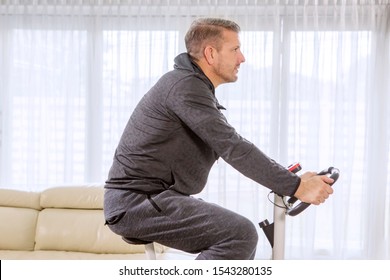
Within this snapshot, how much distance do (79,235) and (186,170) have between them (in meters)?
1.93

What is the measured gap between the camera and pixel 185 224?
1.70m

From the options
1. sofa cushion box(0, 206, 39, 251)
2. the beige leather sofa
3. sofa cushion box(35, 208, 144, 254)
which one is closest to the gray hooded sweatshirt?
the beige leather sofa

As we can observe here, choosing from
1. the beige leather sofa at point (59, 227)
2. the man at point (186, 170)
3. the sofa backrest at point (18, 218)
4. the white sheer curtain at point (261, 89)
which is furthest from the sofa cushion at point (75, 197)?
the man at point (186, 170)

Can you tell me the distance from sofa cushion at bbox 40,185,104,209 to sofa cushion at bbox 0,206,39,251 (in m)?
0.14

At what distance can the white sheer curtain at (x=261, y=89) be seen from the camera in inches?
166

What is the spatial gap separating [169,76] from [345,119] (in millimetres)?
2685

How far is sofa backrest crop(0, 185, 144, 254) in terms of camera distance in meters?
3.50

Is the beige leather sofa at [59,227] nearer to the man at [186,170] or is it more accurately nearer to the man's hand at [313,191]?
the man at [186,170]

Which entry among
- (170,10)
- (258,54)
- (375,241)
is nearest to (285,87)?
(258,54)

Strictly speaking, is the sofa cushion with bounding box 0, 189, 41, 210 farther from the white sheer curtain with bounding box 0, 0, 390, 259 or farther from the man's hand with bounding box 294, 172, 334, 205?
the man's hand with bounding box 294, 172, 334, 205

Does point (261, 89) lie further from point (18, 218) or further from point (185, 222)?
point (185, 222)

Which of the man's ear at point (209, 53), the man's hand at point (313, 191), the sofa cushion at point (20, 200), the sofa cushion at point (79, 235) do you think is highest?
the man's ear at point (209, 53)
